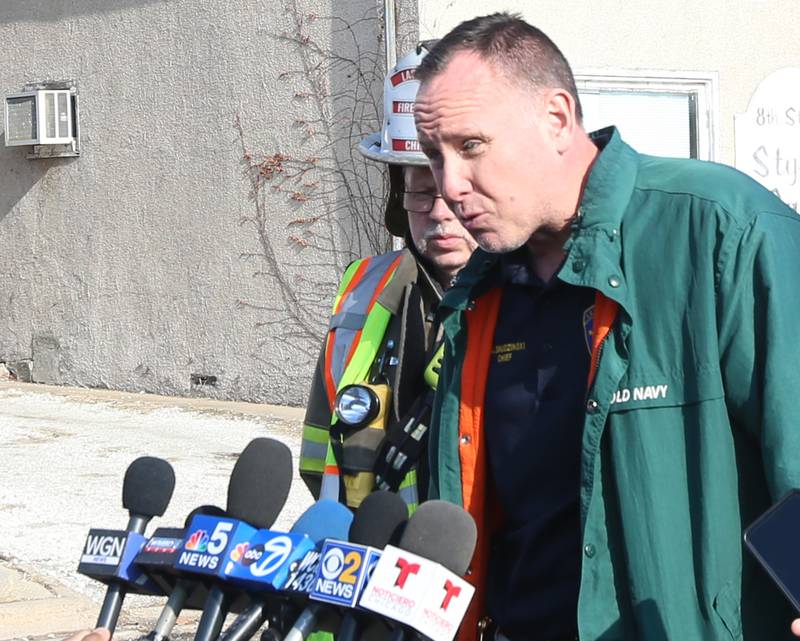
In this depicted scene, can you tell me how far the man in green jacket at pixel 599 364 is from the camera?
2387 mm

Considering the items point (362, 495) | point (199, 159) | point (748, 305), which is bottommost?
point (362, 495)

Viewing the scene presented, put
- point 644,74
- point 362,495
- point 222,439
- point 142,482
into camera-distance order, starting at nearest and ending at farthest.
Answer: point 142,482 < point 362,495 < point 222,439 < point 644,74

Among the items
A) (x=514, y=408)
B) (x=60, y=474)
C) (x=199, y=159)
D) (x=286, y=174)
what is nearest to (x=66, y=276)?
(x=199, y=159)

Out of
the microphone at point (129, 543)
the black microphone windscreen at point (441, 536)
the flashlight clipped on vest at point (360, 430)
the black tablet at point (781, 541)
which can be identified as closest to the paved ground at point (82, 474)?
the flashlight clipped on vest at point (360, 430)

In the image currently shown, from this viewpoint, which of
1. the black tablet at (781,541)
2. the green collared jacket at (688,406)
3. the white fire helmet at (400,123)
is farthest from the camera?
the white fire helmet at (400,123)

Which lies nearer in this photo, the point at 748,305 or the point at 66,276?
the point at 748,305

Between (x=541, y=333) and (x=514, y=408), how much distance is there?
15cm

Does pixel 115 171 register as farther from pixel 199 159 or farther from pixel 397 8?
pixel 397 8

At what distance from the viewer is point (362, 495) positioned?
12.1 ft

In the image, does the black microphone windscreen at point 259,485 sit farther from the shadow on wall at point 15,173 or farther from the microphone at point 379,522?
the shadow on wall at point 15,173

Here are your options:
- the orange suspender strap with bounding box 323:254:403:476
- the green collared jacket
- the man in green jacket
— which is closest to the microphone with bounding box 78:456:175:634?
the man in green jacket

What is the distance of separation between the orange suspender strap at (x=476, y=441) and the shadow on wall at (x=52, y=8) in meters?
10.4

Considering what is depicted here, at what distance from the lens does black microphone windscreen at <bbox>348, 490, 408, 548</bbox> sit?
7.96 ft

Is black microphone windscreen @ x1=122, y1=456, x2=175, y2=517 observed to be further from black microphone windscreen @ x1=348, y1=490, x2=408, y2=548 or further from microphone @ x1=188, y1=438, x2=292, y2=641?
black microphone windscreen @ x1=348, y1=490, x2=408, y2=548
